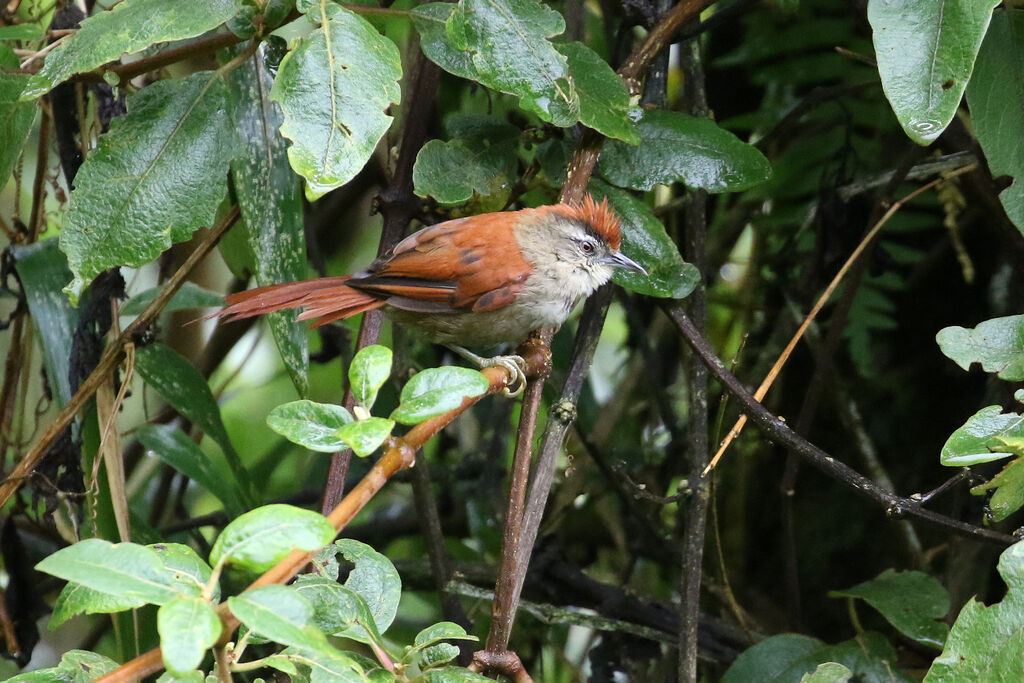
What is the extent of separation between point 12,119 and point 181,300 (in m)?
0.85

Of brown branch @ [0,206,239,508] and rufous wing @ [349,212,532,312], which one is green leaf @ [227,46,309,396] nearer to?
brown branch @ [0,206,239,508]

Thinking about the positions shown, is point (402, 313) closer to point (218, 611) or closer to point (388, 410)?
point (388, 410)

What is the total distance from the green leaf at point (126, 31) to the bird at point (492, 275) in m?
0.83

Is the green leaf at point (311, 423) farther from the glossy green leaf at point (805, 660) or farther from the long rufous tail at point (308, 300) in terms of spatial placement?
the glossy green leaf at point (805, 660)

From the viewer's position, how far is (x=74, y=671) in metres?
1.44

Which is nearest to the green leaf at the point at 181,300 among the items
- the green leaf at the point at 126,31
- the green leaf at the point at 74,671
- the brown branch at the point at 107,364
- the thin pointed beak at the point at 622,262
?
the brown branch at the point at 107,364

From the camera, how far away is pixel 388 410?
323 centimetres

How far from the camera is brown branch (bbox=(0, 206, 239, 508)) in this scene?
84.7 inches

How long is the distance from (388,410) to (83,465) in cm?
104

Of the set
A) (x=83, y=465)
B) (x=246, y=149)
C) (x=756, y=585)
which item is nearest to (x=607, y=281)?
(x=246, y=149)

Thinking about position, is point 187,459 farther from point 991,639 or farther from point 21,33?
point 991,639

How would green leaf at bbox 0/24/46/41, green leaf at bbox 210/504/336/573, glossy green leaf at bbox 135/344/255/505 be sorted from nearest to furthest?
green leaf at bbox 210/504/336/573
green leaf at bbox 0/24/46/41
glossy green leaf at bbox 135/344/255/505

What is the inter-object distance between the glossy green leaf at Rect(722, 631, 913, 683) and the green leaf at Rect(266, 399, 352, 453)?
132 centimetres

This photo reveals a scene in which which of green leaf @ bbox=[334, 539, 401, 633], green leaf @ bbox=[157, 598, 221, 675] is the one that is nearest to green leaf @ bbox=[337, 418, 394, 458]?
green leaf @ bbox=[157, 598, 221, 675]
